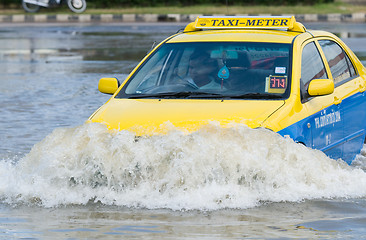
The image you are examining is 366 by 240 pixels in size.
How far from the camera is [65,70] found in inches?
651

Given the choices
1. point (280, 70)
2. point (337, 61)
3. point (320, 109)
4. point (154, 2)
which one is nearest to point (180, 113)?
point (280, 70)

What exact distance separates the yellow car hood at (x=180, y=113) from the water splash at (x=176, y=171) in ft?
0.30

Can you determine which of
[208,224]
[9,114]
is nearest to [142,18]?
[9,114]

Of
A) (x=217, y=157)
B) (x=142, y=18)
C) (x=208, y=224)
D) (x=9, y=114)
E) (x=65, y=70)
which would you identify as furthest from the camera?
(x=142, y=18)

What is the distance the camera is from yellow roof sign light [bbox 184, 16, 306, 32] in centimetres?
761

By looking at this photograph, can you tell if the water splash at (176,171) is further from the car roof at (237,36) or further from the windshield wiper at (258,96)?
the car roof at (237,36)

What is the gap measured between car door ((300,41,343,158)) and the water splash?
1.62ft

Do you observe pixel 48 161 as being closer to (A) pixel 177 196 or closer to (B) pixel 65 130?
(B) pixel 65 130

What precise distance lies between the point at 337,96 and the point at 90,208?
2.33 metres

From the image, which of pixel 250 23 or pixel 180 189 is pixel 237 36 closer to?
pixel 250 23

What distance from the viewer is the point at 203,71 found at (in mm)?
7215

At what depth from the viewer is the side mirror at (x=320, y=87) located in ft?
22.1

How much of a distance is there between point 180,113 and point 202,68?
0.98m

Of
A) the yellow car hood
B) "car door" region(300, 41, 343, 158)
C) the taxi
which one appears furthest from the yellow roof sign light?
the yellow car hood
